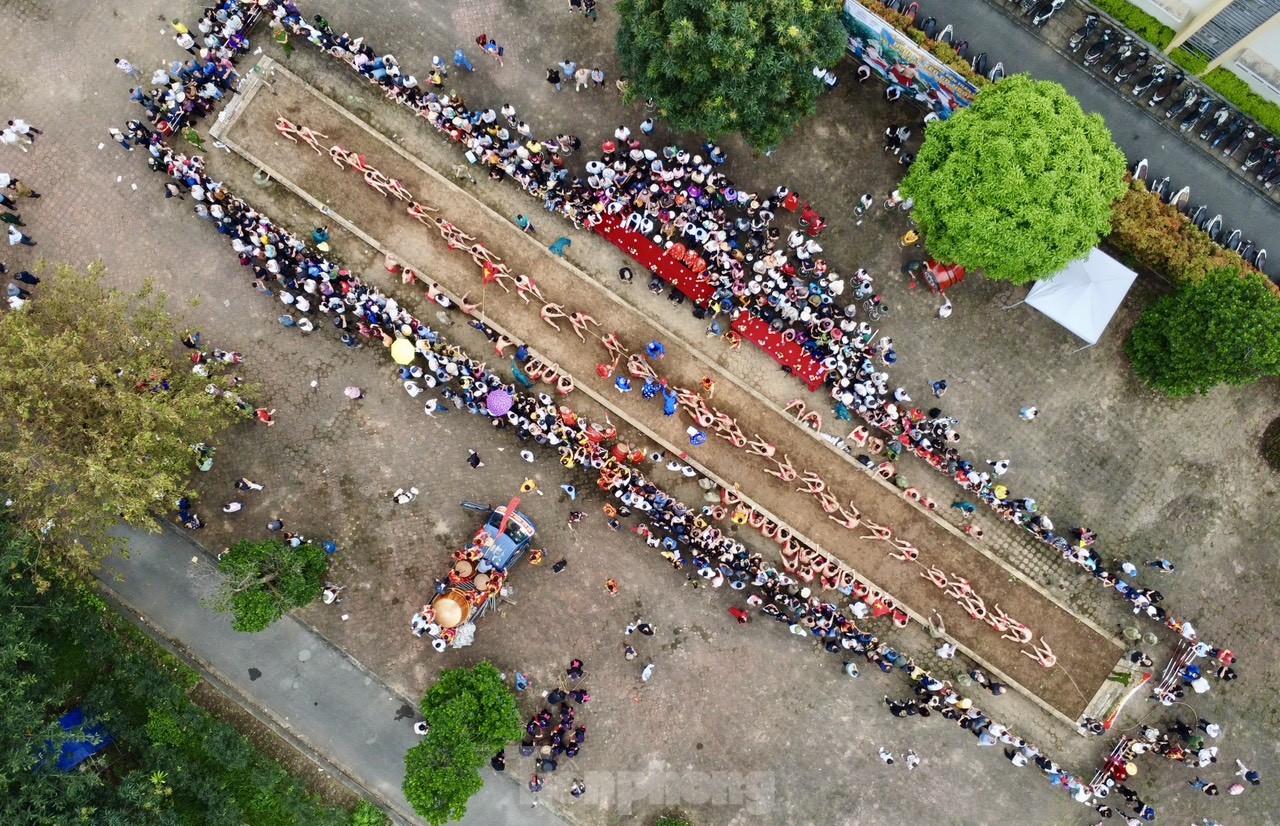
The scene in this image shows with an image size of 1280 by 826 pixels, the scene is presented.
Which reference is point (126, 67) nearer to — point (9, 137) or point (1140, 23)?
point (9, 137)

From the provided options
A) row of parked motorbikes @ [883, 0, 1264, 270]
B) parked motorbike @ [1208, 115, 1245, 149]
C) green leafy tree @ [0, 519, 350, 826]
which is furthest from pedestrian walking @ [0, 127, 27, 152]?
parked motorbike @ [1208, 115, 1245, 149]

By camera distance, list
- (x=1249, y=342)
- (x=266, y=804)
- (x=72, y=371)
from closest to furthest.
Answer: (x=72, y=371) < (x=1249, y=342) < (x=266, y=804)

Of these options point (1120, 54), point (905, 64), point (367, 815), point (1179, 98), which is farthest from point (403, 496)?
point (1179, 98)

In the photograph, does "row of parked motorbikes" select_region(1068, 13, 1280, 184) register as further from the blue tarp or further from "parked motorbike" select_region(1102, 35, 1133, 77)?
the blue tarp

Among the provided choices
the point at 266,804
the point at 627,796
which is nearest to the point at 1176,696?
the point at 627,796

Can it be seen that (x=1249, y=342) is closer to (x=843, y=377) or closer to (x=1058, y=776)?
(x=843, y=377)

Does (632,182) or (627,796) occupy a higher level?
(632,182)
